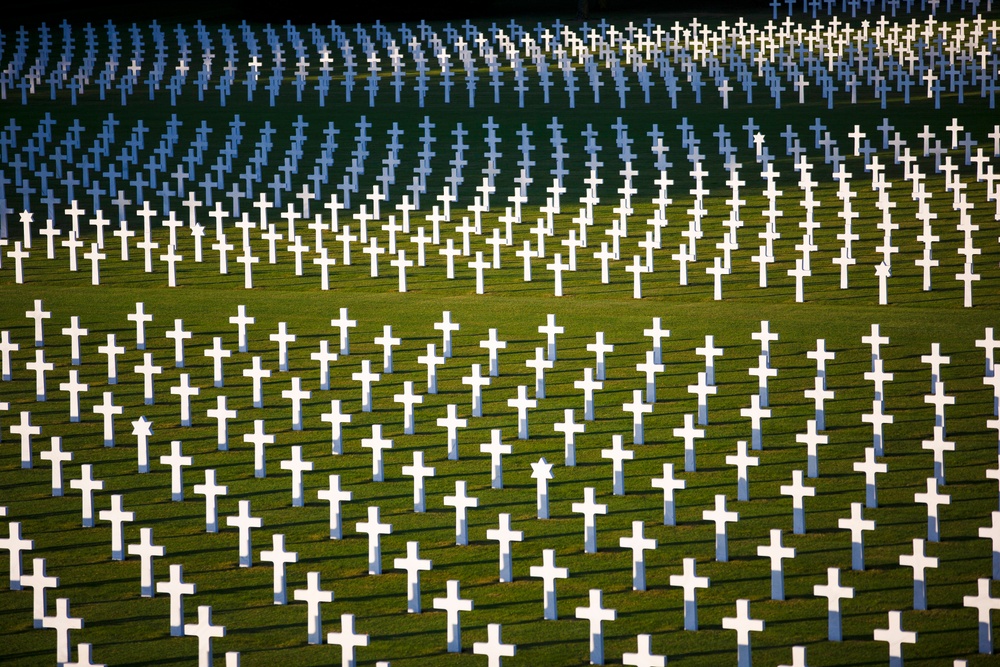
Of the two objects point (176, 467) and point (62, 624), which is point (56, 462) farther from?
point (62, 624)

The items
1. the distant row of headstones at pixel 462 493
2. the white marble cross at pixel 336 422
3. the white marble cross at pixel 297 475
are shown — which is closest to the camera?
the distant row of headstones at pixel 462 493

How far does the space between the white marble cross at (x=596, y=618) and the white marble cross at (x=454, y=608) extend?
2.20ft

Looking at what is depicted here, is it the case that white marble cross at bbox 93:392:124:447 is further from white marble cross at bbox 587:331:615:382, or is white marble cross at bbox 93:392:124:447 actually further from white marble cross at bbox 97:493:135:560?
white marble cross at bbox 587:331:615:382

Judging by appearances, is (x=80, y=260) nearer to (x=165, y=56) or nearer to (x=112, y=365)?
(x=112, y=365)

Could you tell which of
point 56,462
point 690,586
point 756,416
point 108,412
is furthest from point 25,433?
point 690,586

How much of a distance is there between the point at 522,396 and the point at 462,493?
2.61 m

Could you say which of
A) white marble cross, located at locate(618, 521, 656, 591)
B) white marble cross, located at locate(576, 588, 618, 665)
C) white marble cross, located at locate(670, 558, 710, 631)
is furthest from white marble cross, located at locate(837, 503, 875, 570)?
white marble cross, located at locate(576, 588, 618, 665)

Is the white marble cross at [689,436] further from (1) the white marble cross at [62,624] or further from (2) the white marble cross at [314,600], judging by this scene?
(1) the white marble cross at [62,624]

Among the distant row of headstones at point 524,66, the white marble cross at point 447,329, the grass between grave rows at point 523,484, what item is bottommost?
the grass between grave rows at point 523,484

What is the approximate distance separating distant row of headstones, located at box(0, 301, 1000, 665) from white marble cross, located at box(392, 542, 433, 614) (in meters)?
0.01

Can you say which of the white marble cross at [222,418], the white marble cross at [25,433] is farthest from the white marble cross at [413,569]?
the white marble cross at [25,433]

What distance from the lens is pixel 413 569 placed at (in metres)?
9.37

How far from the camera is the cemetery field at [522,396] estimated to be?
9.76 meters

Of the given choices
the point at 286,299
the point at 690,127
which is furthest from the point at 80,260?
the point at 690,127
